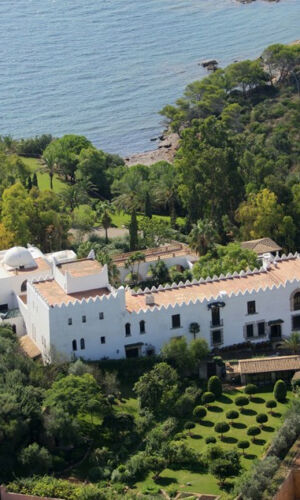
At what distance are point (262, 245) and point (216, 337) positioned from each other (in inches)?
666

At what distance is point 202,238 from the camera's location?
9875cm

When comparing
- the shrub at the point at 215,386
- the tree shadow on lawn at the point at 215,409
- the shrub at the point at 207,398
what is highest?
the shrub at the point at 215,386

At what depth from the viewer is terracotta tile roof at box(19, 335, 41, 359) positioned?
83.5 m

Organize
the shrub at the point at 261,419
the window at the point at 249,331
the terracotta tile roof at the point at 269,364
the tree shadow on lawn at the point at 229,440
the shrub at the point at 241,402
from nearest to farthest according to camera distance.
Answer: the tree shadow on lawn at the point at 229,440, the shrub at the point at 261,419, the shrub at the point at 241,402, the terracotta tile roof at the point at 269,364, the window at the point at 249,331

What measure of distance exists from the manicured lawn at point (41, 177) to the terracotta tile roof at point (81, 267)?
33.6 m

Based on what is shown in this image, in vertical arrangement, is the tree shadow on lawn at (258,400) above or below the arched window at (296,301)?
below

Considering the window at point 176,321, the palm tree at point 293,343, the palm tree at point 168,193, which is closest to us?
the palm tree at point 293,343

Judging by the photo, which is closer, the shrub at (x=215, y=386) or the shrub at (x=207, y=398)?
the shrub at (x=207, y=398)

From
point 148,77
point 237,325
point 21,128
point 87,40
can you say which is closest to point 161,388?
point 237,325

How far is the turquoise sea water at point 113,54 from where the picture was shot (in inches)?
5940

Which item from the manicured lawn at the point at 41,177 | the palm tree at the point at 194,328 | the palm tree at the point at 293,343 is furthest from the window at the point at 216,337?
the manicured lawn at the point at 41,177

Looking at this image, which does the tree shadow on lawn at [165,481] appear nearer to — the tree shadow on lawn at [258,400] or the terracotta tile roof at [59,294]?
the tree shadow on lawn at [258,400]

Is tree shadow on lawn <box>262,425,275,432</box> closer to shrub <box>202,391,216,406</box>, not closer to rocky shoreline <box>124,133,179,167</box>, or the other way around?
shrub <box>202,391,216,406</box>

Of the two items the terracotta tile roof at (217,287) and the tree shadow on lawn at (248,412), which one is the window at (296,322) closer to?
the terracotta tile roof at (217,287)
